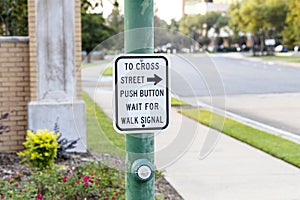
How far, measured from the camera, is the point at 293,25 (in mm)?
53531

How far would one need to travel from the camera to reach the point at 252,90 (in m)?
22.6

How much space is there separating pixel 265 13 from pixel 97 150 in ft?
196

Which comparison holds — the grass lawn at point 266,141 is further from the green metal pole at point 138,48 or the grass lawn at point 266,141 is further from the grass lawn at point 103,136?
the green metal pole at point 138,48

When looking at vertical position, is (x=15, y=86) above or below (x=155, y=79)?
below

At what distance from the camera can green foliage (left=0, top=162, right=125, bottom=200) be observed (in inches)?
212

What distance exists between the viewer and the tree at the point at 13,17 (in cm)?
1081

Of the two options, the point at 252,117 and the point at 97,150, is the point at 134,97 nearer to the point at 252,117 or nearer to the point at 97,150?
the point at 97,150

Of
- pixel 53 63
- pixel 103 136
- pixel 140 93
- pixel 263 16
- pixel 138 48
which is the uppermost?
pixel 263 16

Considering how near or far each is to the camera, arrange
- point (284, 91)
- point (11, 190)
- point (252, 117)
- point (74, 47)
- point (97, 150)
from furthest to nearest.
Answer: point (284, 91)
point (252, 117)
point (74, 47)
point (11, 190)
point (97, 150)

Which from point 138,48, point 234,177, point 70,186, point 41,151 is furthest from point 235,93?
point 138,48

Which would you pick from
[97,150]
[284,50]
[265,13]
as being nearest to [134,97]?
[97,150]

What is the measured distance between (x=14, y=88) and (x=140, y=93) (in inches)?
257

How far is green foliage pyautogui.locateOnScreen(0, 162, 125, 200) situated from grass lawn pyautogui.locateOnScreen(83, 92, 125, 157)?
90.4 inches

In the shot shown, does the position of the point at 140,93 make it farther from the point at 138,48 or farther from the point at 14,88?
the point at 14,88
